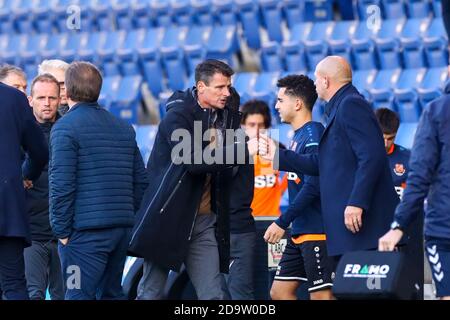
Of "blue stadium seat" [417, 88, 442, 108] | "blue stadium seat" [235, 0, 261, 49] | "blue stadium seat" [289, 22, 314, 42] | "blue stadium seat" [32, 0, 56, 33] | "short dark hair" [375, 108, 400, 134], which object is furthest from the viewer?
"blue stadium seat" [32, 0, 56, 33]

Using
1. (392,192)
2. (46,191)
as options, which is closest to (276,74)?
(46,191)

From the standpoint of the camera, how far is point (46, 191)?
7824 millimetres

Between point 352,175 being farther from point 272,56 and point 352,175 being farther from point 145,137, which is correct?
point 272,56

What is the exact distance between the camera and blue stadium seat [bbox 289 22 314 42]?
15328mm

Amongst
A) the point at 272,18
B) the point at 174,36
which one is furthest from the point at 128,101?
the point at 272,18

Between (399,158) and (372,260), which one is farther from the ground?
(399,158)

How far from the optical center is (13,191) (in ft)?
21.8

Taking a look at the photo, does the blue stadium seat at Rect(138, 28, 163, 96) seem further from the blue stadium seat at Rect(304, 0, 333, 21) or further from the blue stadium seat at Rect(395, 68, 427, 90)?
the blue stadium seat at Rect(395, 68, 427, 90)

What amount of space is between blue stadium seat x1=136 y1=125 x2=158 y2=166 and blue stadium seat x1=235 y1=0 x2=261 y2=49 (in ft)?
6.97

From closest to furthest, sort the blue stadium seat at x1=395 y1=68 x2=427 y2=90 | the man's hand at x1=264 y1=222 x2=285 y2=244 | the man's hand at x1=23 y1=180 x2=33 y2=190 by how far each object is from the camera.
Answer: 1. the man's hand at x1=23 y1=180 x2=33 y2=190
2. the man's hand at x1=264 y1=222 x2=285 y2=244
3. the blue stadium seat at x1=395 y1=68 x2=427 y2=90

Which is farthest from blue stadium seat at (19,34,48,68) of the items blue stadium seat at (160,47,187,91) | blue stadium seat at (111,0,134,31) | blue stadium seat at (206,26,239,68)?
blue stadium seat at (206,26,239,68)

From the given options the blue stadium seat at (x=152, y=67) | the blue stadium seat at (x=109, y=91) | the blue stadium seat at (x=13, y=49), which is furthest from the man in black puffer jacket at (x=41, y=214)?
the blue stadium seat at (x=13, y=49)

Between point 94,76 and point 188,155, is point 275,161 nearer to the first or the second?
point 188,155

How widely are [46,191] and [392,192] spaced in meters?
2.55
